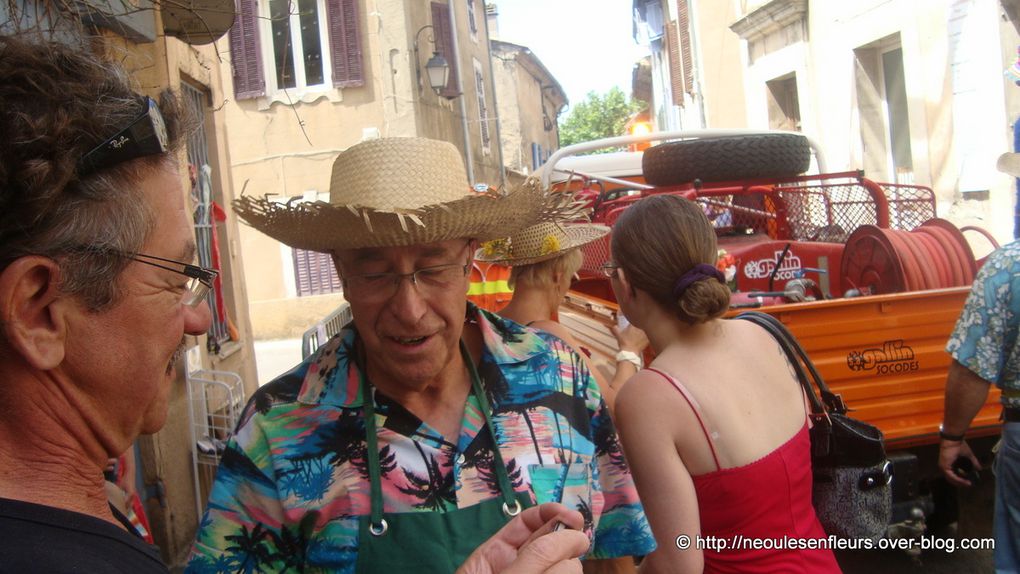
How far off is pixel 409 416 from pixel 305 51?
44.5 feet

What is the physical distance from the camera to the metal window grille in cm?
562

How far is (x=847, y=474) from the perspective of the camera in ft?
7.54

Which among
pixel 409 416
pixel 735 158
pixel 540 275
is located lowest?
pixel 409 416

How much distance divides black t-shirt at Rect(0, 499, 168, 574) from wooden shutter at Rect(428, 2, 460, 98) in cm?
1599

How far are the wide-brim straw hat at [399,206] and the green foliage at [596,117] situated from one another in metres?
54.4

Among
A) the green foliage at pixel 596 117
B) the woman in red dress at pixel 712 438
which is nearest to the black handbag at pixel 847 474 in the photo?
the woman in red dress at pixel 712 438

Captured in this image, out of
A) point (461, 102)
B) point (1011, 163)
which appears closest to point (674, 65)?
point (461, 102)

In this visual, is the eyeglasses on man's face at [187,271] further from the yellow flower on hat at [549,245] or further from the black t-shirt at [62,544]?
the yellow flower on hat at [549,245]

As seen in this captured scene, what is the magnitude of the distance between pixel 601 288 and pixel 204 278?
4.26 m

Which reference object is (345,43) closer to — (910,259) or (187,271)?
(910,259)

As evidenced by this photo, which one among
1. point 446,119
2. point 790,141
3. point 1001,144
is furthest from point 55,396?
point 446,119

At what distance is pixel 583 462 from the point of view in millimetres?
1890

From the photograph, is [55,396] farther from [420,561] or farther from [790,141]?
[790,141]

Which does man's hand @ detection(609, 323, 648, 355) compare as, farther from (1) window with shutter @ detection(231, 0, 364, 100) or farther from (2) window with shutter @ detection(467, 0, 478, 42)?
(2) window with shutter @ detection(467, 0, 478, 42)
